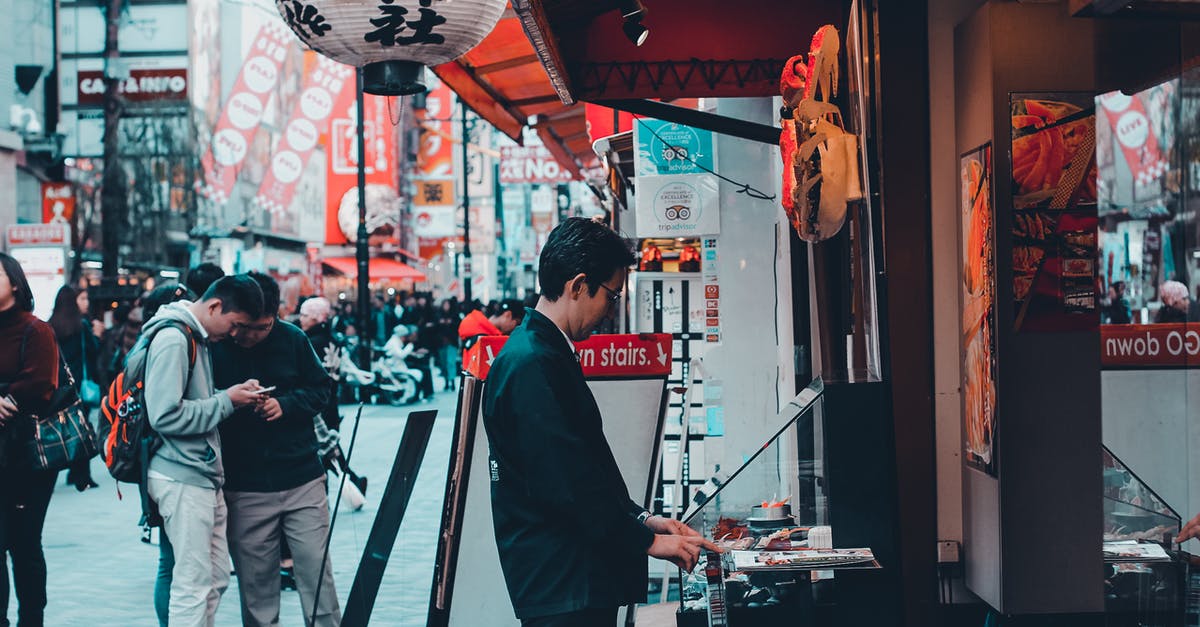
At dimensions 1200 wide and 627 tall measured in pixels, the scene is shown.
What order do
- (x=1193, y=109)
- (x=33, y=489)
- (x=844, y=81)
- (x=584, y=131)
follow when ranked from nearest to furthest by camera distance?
(x=1193, y=109) → (x=844, y=81) → (x=33, y=489) → (x=584, y=131)

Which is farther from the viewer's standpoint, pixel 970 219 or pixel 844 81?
pixel 970 219

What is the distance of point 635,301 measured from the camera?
12531 millimetres

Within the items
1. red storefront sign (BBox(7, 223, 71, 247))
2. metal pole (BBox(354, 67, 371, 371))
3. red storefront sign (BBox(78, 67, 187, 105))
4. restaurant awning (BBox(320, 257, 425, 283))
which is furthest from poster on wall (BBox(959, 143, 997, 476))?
restaurant awning (BBox(320, 257, 425, 283))

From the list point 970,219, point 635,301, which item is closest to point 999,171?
point 970,219

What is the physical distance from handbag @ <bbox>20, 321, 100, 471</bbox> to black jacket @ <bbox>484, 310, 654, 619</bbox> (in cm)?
A: 443

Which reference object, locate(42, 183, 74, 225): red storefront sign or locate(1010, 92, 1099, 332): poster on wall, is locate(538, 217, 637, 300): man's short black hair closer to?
locate(1010, 92, 1099, 332): poster on wall

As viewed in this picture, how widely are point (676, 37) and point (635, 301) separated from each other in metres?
4.99

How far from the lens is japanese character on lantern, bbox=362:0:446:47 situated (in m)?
5.95

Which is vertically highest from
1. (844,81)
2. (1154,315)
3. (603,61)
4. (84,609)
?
(603,61)

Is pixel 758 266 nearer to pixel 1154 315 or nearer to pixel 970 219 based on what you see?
pixel 970 219

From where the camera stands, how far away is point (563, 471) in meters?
3.33

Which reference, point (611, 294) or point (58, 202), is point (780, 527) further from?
point (58, 202)

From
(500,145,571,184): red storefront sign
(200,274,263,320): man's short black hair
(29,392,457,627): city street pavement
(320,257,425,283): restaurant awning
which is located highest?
(500,145,571,184): red storefront sign

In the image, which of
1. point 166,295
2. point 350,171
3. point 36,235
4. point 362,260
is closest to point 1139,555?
point 166,295
